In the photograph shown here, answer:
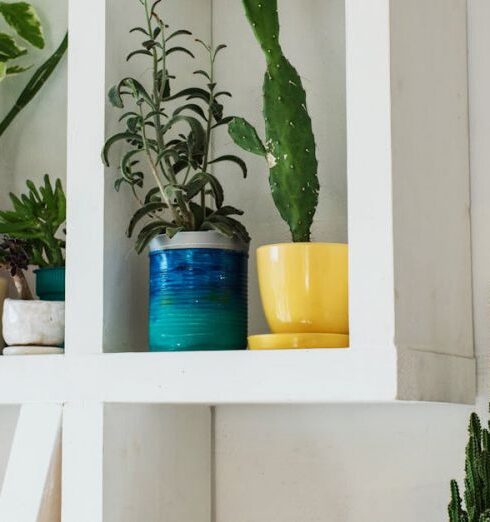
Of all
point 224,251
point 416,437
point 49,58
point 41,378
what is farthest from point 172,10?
point 416,437

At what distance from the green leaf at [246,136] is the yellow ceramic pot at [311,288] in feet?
0.39

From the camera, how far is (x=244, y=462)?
1.31 metres

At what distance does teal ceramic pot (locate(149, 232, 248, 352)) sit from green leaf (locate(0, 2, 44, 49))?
45 cm

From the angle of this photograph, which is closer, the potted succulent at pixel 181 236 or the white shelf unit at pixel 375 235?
the white shelf unit at pixel 375 235

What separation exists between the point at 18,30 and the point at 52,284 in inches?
15.2

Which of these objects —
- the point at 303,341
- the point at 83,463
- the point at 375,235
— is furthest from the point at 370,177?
the point at 83,463

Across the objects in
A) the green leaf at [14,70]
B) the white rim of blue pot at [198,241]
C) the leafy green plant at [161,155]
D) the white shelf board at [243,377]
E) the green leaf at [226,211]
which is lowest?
the white shelf board at [243,377]

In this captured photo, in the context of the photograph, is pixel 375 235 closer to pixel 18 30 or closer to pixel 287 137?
pixel 287 137

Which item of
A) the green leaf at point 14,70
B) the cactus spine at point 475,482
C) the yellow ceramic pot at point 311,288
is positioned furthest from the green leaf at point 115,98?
the cactus spine at point 475,482

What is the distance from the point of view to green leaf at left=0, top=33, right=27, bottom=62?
1436 millimetres

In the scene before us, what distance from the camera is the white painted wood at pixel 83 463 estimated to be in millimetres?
1106

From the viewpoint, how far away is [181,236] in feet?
3.68

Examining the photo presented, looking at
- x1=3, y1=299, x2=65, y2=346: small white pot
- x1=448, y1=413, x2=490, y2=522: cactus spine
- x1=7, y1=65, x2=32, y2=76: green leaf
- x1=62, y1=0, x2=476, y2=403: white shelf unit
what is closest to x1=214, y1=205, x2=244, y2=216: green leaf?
x1=62, y1=0, x2=476, y2=403: white shelf unit

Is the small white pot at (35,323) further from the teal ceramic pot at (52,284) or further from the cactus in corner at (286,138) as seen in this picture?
the cactus in corner at (286,138)
